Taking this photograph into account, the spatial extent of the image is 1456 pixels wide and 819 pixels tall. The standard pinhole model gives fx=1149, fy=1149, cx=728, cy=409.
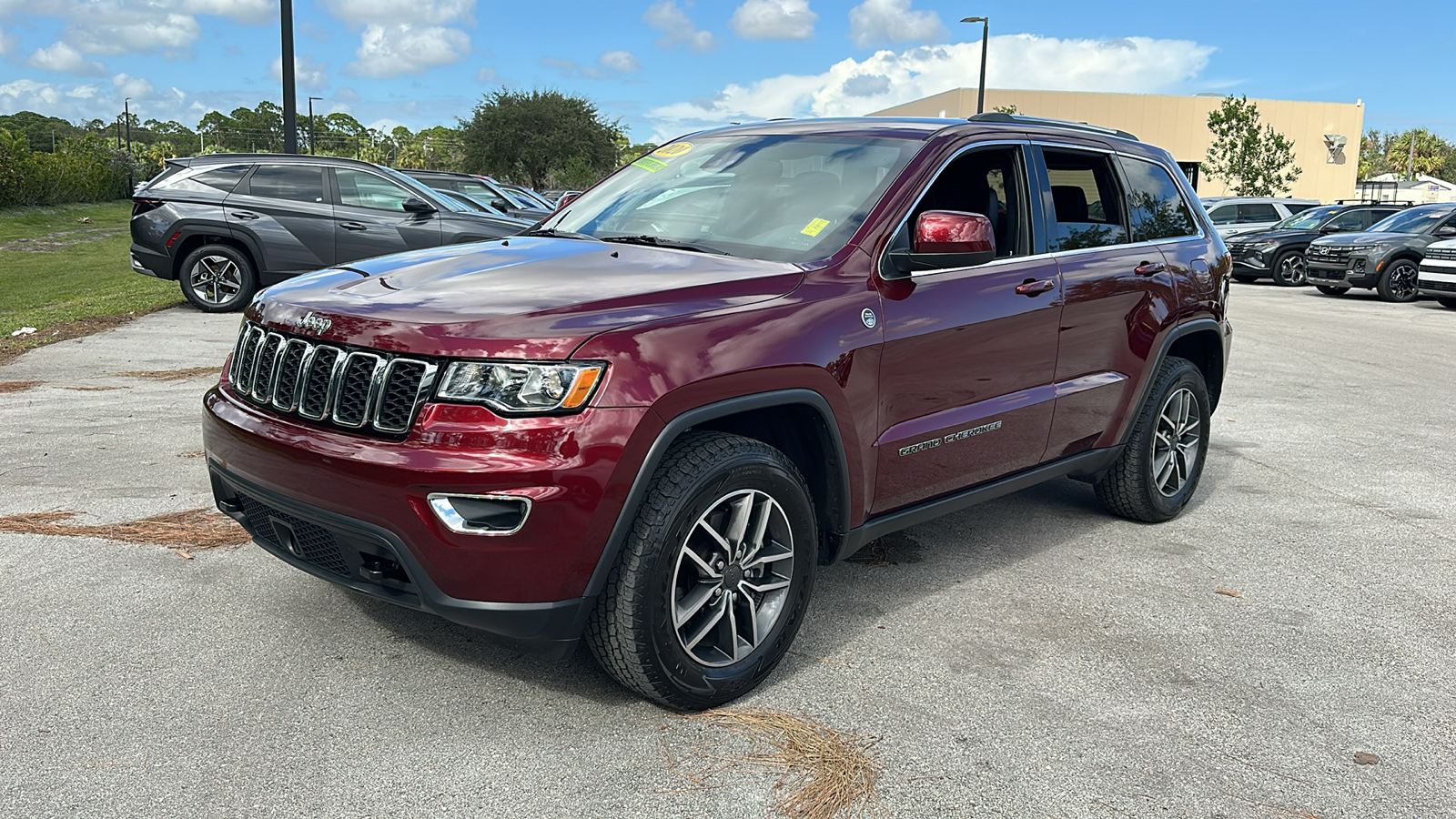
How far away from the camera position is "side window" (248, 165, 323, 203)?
1306 centimetres

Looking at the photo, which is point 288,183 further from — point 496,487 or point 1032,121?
point 496,487

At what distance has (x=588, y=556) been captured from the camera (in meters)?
3.10

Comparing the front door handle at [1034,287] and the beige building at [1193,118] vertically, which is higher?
the beige building at [1193,118]

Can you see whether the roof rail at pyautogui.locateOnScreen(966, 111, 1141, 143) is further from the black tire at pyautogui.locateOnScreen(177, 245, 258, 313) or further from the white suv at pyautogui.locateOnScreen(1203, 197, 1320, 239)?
the white suv at pyautogui.locateOnScreen(1203, 197, 1320, 239)

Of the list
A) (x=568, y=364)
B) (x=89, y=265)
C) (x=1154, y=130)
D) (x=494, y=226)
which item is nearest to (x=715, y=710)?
(x=568, y=364)

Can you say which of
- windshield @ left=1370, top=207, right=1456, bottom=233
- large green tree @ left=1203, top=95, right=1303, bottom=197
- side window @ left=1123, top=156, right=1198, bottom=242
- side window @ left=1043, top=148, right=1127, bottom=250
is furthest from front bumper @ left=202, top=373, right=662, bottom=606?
large green tree @ left=1203, top=95, right=1303, bottom=197

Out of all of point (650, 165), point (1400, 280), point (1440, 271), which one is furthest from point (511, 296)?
point (1400, 280)

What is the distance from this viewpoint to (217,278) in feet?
42.7

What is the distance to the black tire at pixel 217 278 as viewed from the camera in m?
12.9

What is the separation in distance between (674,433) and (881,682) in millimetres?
1158

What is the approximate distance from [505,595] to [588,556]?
0.81 feet

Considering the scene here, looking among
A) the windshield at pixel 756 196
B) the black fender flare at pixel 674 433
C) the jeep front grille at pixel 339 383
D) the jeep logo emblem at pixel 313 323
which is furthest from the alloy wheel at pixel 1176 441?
the jeep logo emblem at pixel 313 323

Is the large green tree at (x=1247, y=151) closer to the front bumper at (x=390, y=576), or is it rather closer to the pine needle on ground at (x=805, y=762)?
the pine needle on ground at (x=805, y=762)

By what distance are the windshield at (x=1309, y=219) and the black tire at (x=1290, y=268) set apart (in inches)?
30.9
